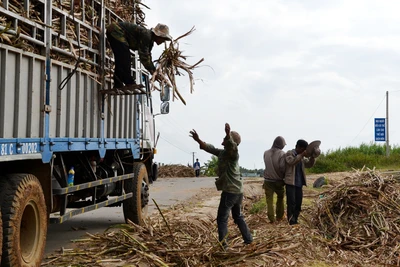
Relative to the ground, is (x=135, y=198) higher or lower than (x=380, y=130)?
lower

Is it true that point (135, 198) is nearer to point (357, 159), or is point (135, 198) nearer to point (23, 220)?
point (23, 220)

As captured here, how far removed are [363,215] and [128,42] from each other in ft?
16.9

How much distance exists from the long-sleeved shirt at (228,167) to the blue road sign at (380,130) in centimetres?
3593

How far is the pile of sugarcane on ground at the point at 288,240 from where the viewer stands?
7.62 m

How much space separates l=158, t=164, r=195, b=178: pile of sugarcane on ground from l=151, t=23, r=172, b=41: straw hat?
25.2 meters

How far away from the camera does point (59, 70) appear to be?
24.8 ft

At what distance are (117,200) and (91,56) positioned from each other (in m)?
2.64

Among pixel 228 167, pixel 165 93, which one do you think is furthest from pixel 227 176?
pixel 165 93

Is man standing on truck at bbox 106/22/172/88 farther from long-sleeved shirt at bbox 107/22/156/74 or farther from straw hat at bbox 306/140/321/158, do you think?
straw hat at bbox 306/140/321/158

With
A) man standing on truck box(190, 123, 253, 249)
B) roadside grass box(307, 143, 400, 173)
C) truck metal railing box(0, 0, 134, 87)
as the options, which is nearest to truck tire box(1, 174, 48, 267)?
truck metal railing box(0, 0, 134, 87)

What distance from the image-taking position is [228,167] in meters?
8.26

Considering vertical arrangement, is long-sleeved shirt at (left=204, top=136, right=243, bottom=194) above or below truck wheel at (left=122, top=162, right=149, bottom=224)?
above

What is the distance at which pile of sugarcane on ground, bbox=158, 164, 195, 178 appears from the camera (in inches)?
1369

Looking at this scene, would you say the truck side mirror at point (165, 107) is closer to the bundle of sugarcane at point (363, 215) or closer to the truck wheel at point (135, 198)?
the truck wheel at point (135, 198)
